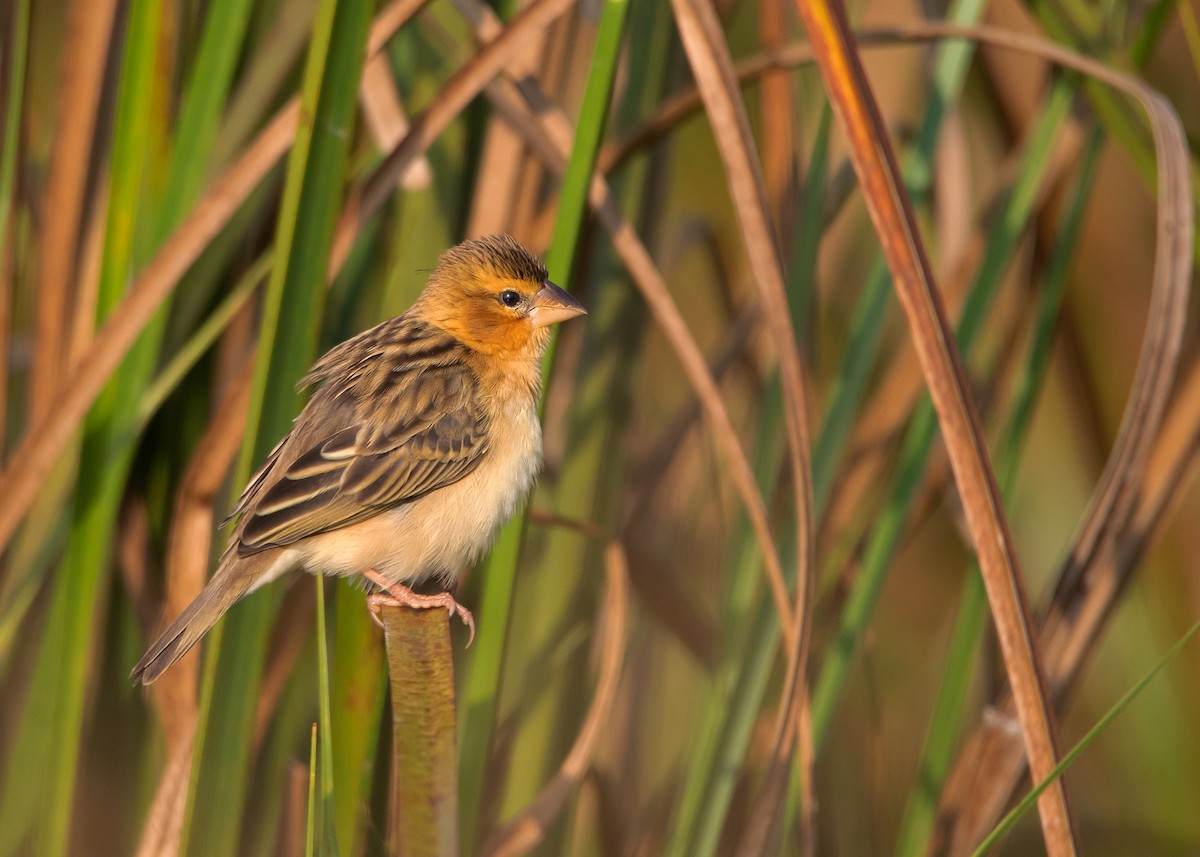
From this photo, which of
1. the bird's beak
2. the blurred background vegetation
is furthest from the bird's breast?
the bird's beak

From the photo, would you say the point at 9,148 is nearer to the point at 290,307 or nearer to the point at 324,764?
the point at 290,307

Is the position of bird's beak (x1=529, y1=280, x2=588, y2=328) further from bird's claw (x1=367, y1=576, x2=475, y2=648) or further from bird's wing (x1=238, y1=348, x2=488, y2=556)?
bird's claw (x1=367, y1=576, x2=475, y2=648)

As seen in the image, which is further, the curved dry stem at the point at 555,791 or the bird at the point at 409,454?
the curved dry stem at the point at 555,791

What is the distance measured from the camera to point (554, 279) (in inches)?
94.0

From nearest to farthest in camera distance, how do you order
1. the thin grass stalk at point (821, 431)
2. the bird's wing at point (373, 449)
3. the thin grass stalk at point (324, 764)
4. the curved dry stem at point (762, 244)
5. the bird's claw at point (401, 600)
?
the thin grass stalk at point (324, 764) → the bird's claw at point (401, 600) → the curved dry stem at point (762, 244) → the bird's wing at point (373, 449) → the thin grass stalk at point (821, 431)

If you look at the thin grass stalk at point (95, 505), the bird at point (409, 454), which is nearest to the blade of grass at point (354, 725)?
the bird at point (409, 454)

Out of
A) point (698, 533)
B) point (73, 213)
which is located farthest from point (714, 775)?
point (73, 213)

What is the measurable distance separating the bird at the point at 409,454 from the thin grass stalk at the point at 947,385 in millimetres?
700

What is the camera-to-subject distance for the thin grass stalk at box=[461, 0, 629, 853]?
2223 millimetres

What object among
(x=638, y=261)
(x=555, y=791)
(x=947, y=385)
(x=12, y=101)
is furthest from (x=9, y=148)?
(x=947, y=385)

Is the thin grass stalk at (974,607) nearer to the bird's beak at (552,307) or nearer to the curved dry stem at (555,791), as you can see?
the curved dry stem at (555,791)

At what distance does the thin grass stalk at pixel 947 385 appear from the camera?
216 centimetres

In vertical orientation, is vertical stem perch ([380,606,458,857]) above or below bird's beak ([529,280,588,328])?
below

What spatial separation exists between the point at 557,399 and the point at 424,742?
1.65 metres
